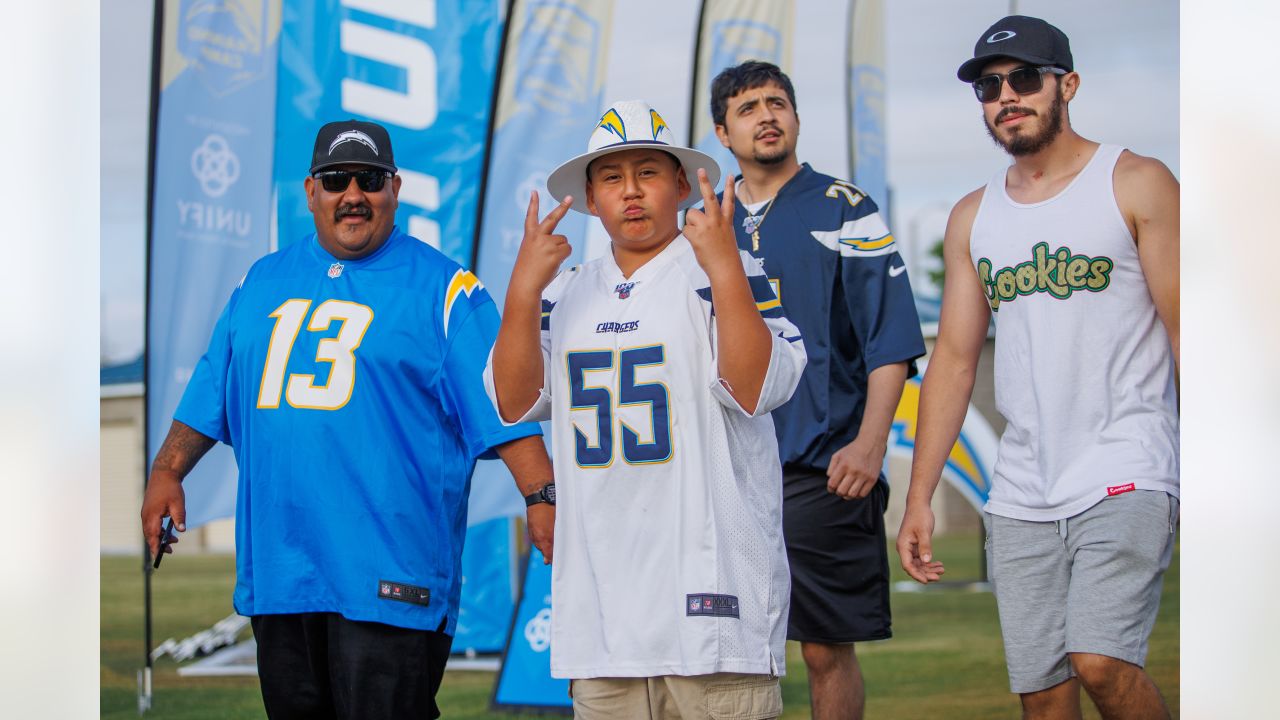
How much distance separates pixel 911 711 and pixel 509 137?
2881mm

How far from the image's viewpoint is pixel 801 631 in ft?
13.2

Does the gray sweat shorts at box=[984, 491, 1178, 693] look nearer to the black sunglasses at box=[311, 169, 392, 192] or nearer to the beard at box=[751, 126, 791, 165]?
the beard at box=[751, 126, 791, 165]

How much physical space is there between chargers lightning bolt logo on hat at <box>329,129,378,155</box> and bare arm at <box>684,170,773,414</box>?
1.14m

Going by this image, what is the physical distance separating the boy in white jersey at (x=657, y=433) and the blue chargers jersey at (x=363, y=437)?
427mm

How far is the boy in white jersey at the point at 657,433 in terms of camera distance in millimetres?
2945

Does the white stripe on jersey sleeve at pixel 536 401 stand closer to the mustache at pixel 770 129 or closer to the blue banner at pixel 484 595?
the mustache at pixel 770 129

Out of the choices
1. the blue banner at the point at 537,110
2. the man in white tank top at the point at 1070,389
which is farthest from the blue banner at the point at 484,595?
the man in white tank top at the point at 1070,389

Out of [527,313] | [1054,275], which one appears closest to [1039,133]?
[1054,275]

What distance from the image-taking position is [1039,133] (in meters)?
3.37

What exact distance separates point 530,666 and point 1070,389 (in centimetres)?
306

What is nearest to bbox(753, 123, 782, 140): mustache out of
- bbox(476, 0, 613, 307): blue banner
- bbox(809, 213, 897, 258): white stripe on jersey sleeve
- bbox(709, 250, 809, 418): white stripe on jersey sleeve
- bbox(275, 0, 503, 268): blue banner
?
bbox(809, 213, 897, 258): white stripe on jersey sleeve

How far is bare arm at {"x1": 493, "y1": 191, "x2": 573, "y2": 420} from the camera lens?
310 cm
